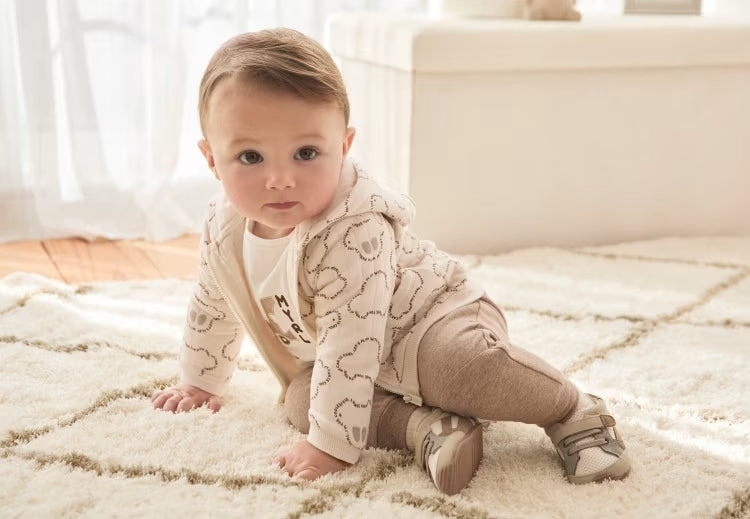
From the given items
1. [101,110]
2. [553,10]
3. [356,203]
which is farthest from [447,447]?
[101,110]

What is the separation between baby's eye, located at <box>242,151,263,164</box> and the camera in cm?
92

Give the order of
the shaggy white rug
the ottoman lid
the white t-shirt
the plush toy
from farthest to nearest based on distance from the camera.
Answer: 1. the plush toy
2. the ottoman lid
3. the white t-shirt
4. the shaggy white rug

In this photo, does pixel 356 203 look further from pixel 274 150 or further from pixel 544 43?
pixel 544 43

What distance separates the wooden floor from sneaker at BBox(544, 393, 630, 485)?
89 cm

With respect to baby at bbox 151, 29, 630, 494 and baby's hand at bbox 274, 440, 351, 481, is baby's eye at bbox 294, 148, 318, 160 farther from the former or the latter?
baby's hand at bbox 274, 440, 351, 481

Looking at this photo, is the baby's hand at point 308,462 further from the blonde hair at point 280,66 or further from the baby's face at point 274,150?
the blonde hair at point 280,66

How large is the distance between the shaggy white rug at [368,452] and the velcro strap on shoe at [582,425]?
4cm

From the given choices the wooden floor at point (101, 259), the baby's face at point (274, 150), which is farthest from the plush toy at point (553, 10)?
the baby's face at point (274, 150)

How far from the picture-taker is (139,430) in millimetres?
1020

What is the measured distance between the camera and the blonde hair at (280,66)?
35.0 inches

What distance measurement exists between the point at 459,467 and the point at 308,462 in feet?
0.49

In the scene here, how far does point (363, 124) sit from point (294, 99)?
40.9 inches

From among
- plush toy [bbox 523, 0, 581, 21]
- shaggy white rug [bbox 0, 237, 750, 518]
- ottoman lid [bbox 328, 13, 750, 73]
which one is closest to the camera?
shaggy white rug [bbox 0, 237, 750, 518]

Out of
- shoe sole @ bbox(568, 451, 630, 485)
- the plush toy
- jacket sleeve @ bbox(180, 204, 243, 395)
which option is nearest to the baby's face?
jacket sleeve @ bbox(180, 204, 243, 395)
